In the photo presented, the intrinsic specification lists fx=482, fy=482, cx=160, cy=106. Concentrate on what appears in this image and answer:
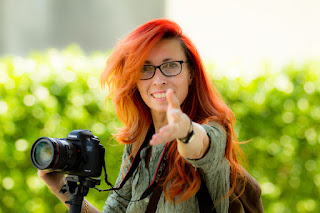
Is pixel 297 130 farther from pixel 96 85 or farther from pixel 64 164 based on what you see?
pixel 64 164

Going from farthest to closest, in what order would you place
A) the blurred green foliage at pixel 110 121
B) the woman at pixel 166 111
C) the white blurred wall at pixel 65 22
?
the white blurred wall at pixel 65 22 → the blurred green foliage at pixel 110 121 → the woman at pixel 166 111

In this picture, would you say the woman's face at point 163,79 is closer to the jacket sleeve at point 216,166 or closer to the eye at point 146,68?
the eye at point 146,68

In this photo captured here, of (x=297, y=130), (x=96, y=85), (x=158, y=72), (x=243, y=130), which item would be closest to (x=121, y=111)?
(x=158, y=72)

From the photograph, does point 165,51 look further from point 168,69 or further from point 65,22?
point 65,22

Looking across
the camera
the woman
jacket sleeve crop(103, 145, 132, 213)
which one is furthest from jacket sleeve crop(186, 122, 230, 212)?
jacket sleeve crop(103, 145, 132, 213)

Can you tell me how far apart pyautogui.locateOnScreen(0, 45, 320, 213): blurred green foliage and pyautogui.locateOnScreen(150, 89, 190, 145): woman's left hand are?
2299 millimetres

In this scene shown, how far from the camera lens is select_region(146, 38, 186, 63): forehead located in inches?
88.7

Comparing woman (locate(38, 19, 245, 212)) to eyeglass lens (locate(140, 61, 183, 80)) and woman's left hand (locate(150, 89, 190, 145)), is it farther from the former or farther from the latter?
woman's left hand (locate(150, 89, 190, 145))

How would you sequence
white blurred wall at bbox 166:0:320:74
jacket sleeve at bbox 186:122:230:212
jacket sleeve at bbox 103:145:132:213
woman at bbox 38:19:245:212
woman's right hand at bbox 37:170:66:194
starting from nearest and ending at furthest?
1. jacket sleeve at bbox 186:122:230:212
2. woman at bbox 38:19:245:212
3. woman's right hand at bbox 37:170:66:194
4. jacket sleeve at bbox 103:145:132:213
5. white blurred wall at bbox 166:0:320:74

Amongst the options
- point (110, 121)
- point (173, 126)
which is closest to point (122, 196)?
point (173, 126)

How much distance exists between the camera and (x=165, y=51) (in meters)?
2.26

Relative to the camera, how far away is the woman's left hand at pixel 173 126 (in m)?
1.55

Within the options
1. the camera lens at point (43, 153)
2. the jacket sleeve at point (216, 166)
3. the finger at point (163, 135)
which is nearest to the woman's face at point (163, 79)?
the jacket sleeve at point (216, 166)

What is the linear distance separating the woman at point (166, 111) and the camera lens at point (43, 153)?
0.78 ft
